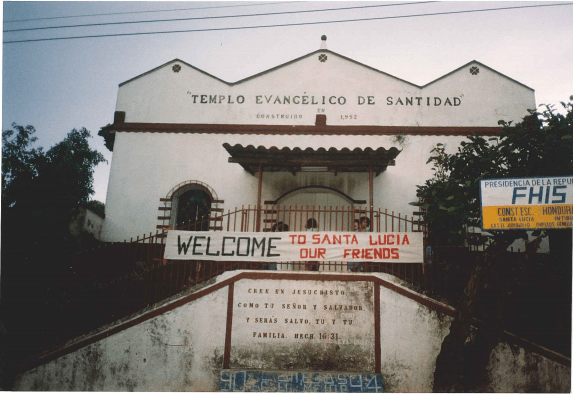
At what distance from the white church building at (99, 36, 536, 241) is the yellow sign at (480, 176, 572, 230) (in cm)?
364

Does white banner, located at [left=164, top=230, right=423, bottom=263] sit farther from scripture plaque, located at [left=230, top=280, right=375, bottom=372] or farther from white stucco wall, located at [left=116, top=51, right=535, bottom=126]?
white stucco wall, located at [left=116, top=51, right=535, bottom=126]

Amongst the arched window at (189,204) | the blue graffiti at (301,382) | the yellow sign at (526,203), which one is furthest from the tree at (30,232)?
the yellow sign at (526,203)

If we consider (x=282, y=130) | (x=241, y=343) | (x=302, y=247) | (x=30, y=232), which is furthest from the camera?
(x=282, y=130)

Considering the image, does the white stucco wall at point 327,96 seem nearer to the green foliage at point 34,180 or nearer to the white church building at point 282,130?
the white church building at point 282,130

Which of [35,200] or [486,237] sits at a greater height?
[35,200]

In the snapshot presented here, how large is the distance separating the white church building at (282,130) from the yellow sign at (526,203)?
143 inches

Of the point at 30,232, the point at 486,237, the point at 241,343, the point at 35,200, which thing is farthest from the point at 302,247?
the point at 35,200

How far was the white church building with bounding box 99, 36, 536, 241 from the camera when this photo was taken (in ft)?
33.5

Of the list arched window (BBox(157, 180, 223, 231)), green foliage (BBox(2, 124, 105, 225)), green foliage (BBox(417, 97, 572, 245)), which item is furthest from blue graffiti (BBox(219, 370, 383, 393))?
green foliage (BBox(2, 124, 105, 225))

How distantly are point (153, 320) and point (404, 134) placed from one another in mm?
7776

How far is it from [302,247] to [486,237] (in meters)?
3.16

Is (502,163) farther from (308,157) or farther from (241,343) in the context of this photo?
(241,343)

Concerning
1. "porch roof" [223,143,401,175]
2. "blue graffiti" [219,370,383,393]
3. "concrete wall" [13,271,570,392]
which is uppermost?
"porch roof" [223,143,401,175]

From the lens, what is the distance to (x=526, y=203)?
629 centimetres
